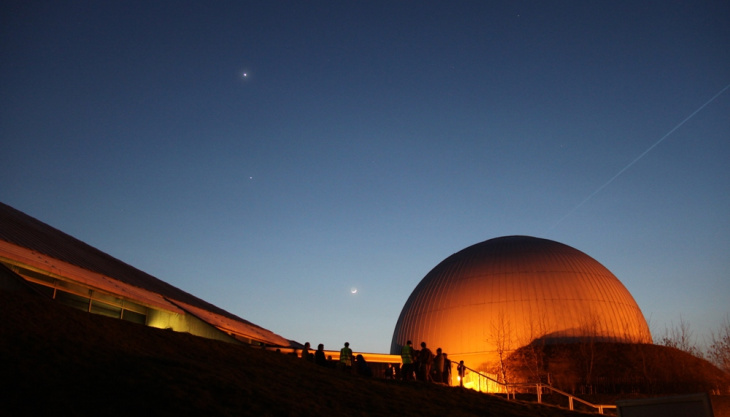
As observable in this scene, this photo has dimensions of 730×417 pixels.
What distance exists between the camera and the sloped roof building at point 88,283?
18328 mm

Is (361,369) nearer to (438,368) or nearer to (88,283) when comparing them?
(438,368)

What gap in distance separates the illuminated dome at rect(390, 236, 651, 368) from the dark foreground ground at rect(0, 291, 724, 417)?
2353 cm

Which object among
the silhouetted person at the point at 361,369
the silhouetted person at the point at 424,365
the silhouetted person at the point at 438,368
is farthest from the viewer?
the silhouetted person at the point at 438,368

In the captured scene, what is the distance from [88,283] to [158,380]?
37.9 feet

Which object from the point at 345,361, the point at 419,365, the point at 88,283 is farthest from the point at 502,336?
the point at 88,283

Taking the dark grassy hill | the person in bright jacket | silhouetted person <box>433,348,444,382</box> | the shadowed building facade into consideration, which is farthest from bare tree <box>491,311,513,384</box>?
the dark grassy hill

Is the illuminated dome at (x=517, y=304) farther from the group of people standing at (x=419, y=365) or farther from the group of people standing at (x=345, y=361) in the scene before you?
the group of people standing at (x=345, y=361)

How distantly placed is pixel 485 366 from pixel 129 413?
3271cm

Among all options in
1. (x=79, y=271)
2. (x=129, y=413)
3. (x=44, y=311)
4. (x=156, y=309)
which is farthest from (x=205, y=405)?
(x=156, y=309)

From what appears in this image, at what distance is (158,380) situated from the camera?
1012 cm

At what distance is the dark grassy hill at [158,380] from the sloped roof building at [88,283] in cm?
327

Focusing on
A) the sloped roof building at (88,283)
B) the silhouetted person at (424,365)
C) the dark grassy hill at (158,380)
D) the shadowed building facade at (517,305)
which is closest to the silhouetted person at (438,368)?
the silhouetted person at (424,365)

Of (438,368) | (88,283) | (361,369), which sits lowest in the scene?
(361,369)

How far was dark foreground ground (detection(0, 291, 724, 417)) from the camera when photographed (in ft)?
28.9
